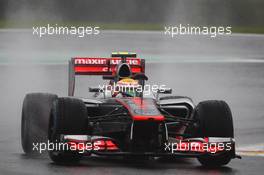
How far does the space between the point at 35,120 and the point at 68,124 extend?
5.33ft

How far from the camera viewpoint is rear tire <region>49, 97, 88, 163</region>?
11.5 meters

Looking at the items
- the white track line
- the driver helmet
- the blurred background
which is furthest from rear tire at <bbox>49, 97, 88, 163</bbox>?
the blurred background

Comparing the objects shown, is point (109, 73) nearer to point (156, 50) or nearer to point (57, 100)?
point (57, 100)

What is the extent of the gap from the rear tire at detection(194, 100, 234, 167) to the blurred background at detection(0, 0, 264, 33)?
95.7 ft

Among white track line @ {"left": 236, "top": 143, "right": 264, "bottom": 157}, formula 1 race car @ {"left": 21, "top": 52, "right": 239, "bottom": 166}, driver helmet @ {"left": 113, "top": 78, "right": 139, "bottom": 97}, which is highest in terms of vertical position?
driver helmet @ {"left": 113, "top": 78, "right": 139, "bottom": 97}

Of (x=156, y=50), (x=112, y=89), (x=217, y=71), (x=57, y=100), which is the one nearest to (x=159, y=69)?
(x=217, y=71)

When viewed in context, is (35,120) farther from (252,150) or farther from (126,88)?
(252,150)

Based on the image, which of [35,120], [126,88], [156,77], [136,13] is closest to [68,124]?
[35,120]

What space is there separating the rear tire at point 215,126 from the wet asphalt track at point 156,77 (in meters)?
0.13

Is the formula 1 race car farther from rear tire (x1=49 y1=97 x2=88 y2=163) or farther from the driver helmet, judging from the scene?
the driver helmet

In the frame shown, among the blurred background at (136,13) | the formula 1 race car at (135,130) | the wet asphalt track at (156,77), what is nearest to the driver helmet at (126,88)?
the formula 1 race car at (135,130)

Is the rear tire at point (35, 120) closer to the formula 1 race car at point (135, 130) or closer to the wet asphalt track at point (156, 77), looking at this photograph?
the formula 1 race car at point (135, 130)

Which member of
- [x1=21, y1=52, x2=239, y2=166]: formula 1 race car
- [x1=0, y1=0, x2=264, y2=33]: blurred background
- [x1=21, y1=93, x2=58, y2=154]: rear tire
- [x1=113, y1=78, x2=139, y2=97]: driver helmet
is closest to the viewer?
[x1=21, y1=52, x2=239, y2=166]: formula 1 race car

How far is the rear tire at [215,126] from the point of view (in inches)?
461
